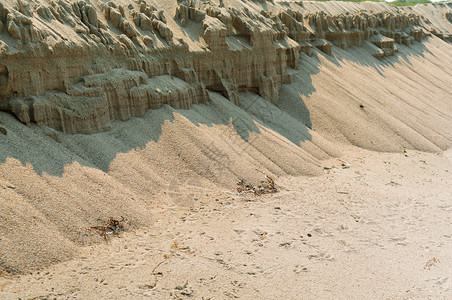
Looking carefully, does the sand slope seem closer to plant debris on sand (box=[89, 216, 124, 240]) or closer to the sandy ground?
plant debris on sand (box=[89, 216, 124, 240])

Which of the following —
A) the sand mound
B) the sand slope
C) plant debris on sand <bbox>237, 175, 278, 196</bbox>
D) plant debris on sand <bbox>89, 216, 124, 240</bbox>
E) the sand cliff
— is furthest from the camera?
plant debris on sand <bbox>237, 175, 278, 196</bbox>

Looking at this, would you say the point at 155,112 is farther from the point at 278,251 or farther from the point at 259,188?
the point at 278,251

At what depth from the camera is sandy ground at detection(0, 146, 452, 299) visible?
24.0 feet

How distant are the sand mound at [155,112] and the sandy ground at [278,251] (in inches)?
19.1

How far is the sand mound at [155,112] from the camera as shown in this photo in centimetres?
841

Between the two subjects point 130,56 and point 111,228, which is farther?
point 130,56

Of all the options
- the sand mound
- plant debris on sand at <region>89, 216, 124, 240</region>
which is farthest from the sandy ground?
Result: the sand mound

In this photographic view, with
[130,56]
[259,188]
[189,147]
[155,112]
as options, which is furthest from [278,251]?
[130,56]

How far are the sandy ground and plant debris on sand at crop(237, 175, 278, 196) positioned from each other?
250 mm

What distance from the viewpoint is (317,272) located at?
8250 mm

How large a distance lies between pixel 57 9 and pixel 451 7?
40615 mm

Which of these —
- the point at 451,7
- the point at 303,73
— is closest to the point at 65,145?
the point at 303,73

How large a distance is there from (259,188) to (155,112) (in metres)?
3.03

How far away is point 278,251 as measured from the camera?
28.7ft
